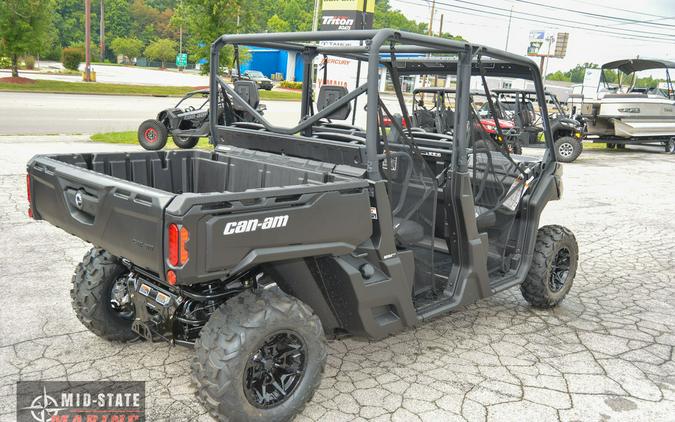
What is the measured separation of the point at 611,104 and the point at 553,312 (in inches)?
568

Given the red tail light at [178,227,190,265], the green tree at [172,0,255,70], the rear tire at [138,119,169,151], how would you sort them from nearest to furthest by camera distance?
the red tail light at [178,227,190,265], the rear tire at [138,119,169,151], the green tree at [172,0,255,70]

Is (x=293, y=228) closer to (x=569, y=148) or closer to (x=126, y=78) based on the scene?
(x=569, y=148)

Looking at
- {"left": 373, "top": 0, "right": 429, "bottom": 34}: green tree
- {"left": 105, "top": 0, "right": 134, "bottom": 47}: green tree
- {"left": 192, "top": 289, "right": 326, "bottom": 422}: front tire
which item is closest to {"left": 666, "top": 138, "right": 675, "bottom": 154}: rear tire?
{"left": 192, "top": 289, "right": 326, "bottom": 422}: front tire

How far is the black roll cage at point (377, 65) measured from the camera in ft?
10.9

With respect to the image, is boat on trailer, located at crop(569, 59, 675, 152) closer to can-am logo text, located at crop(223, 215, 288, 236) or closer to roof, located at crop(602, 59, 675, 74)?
roof, located at crop(602, 59, 675, 74)

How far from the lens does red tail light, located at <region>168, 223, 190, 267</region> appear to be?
259cm

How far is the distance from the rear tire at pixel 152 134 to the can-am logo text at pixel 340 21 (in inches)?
162

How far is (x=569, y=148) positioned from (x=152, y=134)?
10512 mm

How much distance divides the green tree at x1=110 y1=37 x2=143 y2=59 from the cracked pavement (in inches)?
3394

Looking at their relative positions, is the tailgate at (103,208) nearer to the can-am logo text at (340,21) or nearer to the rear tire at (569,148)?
the can-am logo text at (340,21)

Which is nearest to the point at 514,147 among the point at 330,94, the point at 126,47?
the point at 330,94

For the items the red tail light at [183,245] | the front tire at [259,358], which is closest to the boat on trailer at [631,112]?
the front tire at [259,358]

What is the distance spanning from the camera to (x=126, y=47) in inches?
3351

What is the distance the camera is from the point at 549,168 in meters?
4.97
